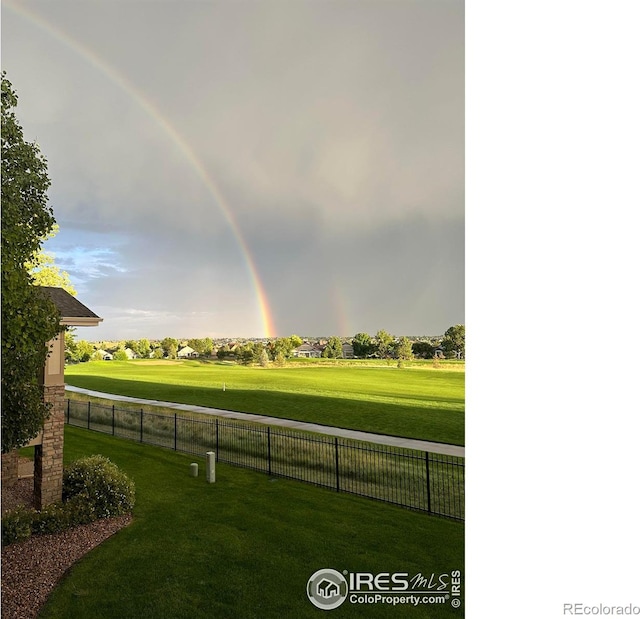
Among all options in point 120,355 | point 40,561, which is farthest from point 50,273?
point 120,355

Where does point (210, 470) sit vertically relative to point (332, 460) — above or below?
above

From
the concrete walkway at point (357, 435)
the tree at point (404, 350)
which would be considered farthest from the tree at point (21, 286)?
the tree at point (404, 350)

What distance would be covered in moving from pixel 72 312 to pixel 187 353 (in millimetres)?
74417

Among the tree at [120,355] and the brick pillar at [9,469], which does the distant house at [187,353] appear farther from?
the brick pillar at [9,469]

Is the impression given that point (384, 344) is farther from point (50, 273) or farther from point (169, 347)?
point (50, 273)

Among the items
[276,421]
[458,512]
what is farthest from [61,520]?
[276,421]

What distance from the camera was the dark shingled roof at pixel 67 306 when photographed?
278 inches

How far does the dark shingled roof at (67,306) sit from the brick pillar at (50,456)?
3.72 ft

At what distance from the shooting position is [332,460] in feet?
38.1

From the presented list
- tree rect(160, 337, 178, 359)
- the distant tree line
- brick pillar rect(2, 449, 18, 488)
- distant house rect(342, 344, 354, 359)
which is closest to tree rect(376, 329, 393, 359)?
the distant tree line
